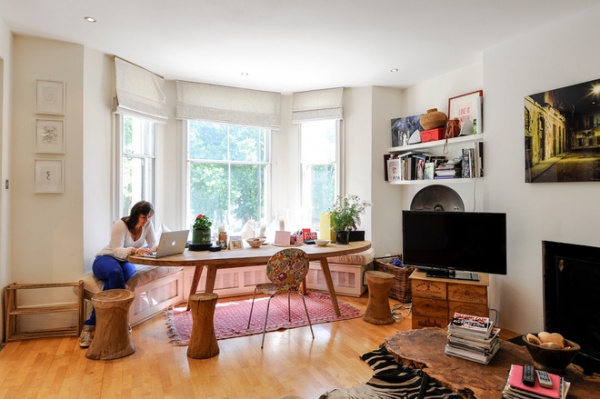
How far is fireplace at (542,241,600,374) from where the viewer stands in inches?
83.2

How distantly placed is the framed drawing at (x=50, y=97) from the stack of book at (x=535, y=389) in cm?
391

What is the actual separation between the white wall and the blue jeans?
3.51 metres

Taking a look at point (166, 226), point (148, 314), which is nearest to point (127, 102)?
point (166, 226)

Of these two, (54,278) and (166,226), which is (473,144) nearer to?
(166,226)

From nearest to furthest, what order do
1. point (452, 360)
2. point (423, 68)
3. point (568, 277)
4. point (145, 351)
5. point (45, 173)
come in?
point (452, 360)
point (568, 277)
point (145, 351)
point (45, 173)
point (423, 68)

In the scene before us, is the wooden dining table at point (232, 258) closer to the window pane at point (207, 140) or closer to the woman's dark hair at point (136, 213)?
the woman's dark hair at point (136, 213)

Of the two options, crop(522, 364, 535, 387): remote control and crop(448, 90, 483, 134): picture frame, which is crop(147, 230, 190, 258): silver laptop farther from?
crop(448, 90, 483, 134): picture frame

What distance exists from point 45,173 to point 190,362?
2165 mm

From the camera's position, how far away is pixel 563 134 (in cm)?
284

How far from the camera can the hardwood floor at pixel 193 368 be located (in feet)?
7.58

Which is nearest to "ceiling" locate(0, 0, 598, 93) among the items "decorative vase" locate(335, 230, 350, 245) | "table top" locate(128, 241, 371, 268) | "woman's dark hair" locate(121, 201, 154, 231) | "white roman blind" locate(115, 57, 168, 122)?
"white roman blind" locate(115, 57, 168, 122)

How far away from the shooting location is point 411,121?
14.7 ft

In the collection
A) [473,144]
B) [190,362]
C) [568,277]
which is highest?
[473,144]

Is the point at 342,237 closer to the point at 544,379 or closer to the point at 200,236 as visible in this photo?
the point at 200,236
